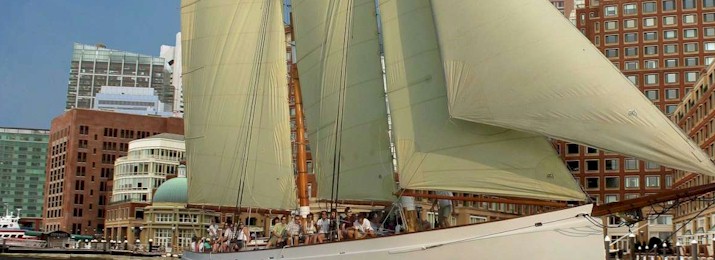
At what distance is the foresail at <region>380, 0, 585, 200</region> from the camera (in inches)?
1111

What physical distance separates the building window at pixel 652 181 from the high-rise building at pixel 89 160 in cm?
10160

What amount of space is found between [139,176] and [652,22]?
88577 millimetres

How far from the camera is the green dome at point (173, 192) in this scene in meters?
134

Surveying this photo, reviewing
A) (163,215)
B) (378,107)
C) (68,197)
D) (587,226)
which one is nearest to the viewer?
(587,226)

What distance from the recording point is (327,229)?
117 feet

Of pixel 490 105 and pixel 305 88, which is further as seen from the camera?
pixel 305 88

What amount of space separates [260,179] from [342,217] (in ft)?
33.7

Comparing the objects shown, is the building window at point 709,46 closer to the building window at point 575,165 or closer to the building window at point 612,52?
the building window at point 612,52

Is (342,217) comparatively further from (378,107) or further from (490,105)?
Result: (490,105)

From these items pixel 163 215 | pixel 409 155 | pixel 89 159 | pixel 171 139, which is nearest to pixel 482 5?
pixel 409 155

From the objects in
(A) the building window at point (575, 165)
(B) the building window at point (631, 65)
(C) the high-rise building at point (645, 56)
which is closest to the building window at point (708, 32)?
(C) the high-rise building at point (645, 56)

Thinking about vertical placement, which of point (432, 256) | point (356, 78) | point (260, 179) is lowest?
point (432, 256)

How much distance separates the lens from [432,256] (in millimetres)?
28484

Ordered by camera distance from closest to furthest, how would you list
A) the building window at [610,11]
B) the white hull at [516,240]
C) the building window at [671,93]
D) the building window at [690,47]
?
1. the white hull at [516,240]
2. the building window at [671,93]
3. the building window at [690,47]
4. the building window at [610,11]
